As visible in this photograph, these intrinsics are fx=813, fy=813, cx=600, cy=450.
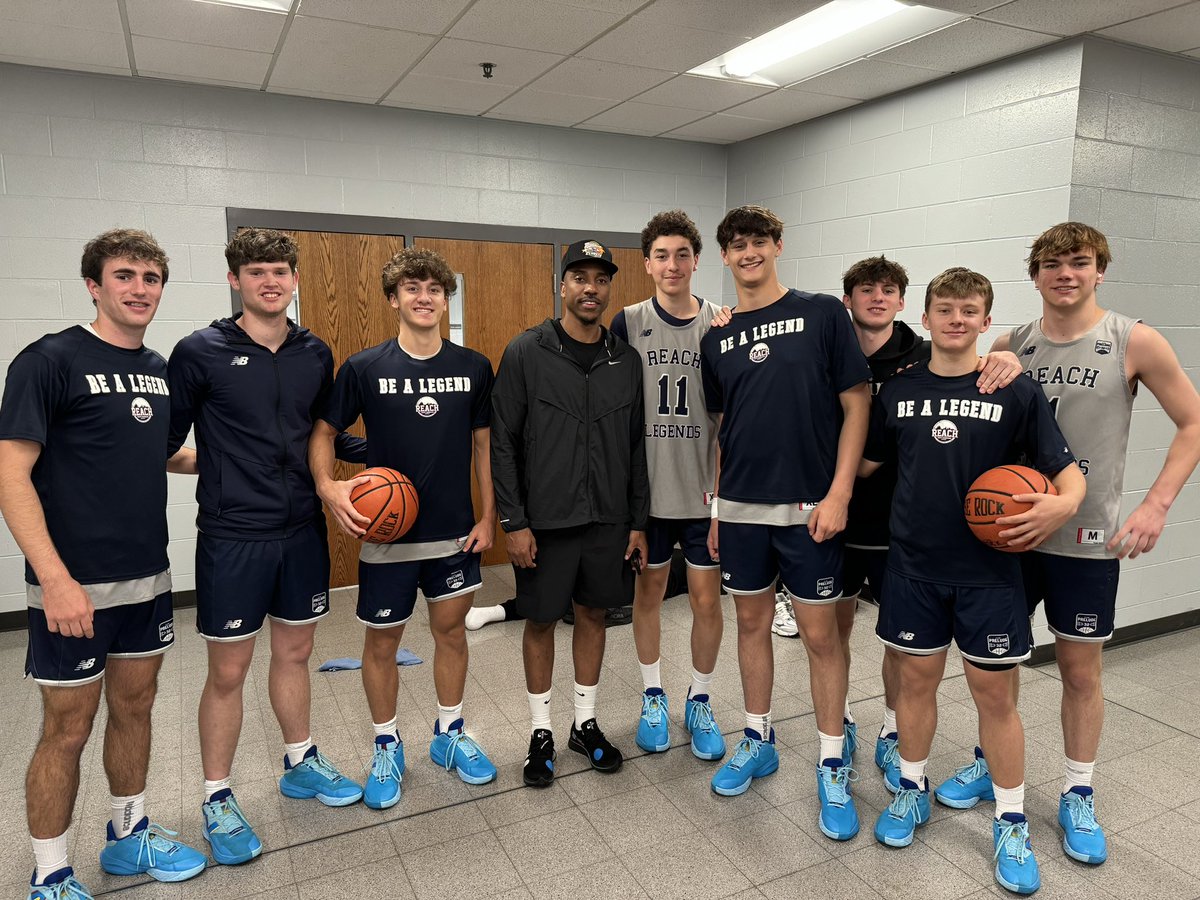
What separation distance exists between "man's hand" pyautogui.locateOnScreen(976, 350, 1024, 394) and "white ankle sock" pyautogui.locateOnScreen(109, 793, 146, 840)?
2577mm

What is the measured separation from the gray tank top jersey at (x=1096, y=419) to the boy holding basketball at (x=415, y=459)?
1.73m

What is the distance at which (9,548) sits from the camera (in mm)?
4094

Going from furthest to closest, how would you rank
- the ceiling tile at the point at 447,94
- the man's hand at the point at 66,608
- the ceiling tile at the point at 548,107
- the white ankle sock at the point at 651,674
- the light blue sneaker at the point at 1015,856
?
the ceiling tile at the point at 548,107
the ceiling tile at the point at 447,94
the white ankle sock at the point at 651,674
the light blue sneaker at the point at 1015,856
the man's hand at the point at 66,608

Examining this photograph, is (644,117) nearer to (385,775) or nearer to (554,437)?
(554,437)

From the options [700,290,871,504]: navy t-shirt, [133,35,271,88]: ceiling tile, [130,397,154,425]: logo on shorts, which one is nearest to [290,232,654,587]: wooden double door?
[133,35,271,88]: ceiling tile

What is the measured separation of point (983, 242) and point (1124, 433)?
6.36 feet

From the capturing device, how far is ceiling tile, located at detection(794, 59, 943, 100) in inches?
152

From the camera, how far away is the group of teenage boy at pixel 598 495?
2.07 metres

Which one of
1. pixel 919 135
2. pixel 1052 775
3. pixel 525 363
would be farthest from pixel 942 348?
pixel 919 135

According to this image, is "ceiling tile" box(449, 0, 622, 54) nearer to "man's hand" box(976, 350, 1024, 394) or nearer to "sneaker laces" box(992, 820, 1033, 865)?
"man's hand" box(976, 350, 1024, 394)

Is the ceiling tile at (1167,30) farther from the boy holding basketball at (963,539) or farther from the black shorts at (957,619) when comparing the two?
the black shorts at (957,619)

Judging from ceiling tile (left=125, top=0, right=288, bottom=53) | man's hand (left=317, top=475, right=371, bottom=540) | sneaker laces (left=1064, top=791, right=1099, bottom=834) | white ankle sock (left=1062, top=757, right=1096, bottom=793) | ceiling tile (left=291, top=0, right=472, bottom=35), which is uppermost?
ceiling tile (left=291, top=0, right=472, bottom=35)

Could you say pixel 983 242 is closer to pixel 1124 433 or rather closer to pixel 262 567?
pixel 1124 433

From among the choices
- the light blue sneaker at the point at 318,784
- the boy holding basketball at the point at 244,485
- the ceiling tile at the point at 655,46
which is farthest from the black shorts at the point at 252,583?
the ceiling tile at the point at 655,46
